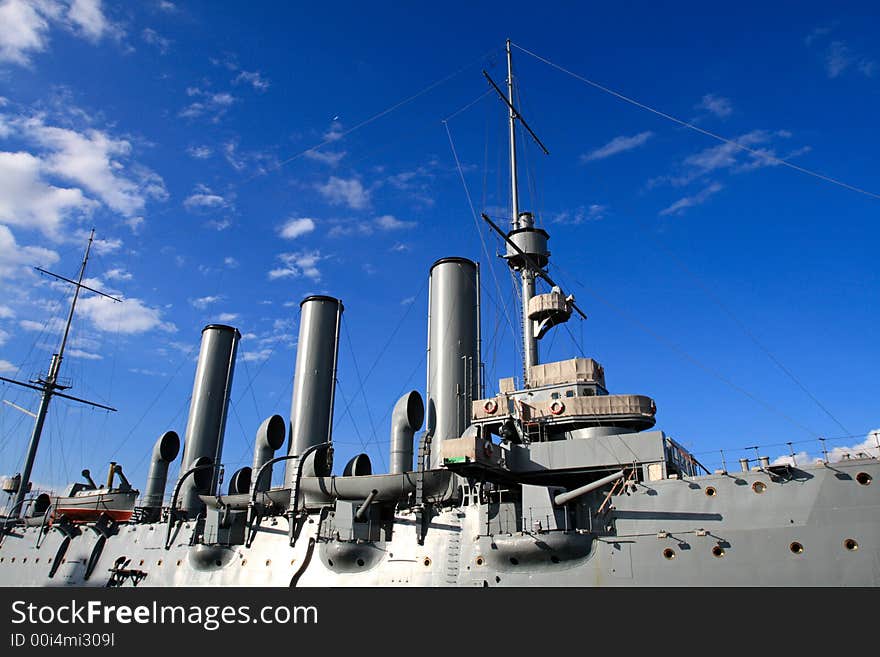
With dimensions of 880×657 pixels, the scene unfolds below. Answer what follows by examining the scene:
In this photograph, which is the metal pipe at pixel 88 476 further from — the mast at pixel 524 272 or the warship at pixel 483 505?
the mast at pixel 524 272

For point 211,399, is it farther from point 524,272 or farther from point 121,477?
point 524,272

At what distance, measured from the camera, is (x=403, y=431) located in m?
19.8

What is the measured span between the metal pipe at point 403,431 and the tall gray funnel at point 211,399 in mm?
11239

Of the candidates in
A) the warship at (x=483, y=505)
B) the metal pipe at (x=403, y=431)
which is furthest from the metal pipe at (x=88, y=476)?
the metal pipe at (x=403, y=431)

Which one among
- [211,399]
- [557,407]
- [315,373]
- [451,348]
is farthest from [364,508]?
[211,399]

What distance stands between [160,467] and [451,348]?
15207mm

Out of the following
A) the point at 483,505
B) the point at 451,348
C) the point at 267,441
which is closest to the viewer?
the point at 483,505

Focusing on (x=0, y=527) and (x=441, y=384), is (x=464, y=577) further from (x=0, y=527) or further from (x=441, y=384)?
(x=0, y=527)

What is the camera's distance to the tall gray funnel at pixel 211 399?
2902 cm
